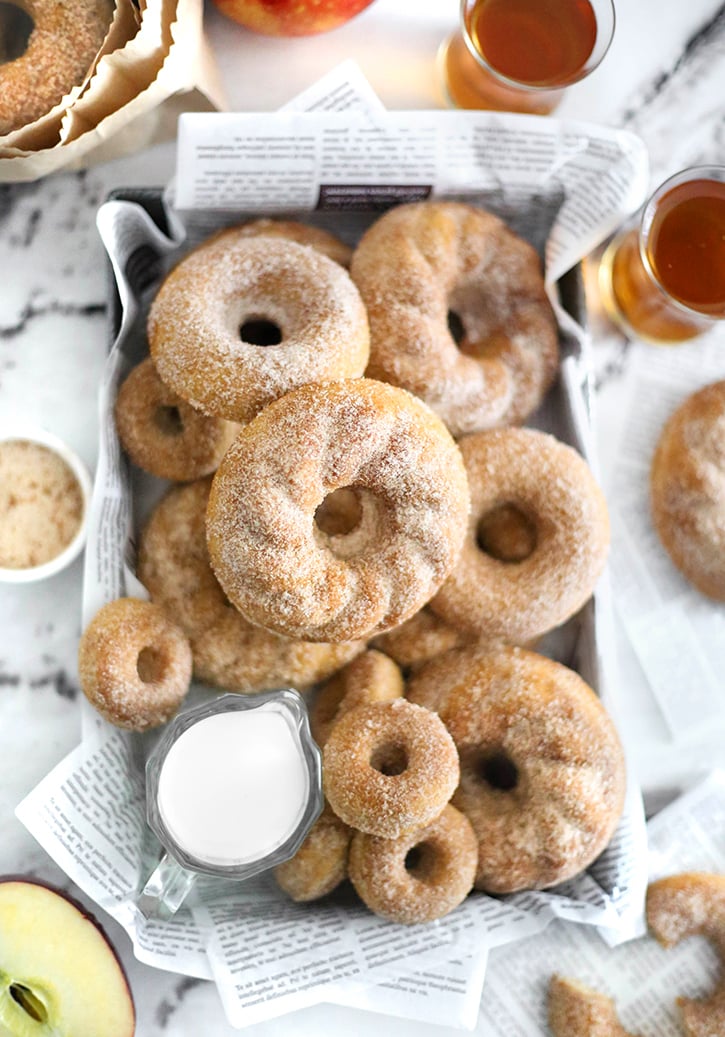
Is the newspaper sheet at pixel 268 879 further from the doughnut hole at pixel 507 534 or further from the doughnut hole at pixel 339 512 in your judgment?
the doughnut hole at pixel 339 512

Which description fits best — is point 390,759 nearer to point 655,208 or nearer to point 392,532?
point 392,532

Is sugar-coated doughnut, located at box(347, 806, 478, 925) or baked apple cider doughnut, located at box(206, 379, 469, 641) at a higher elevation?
baked apple cider doughnut, located at box(206, 379, 469, 641)

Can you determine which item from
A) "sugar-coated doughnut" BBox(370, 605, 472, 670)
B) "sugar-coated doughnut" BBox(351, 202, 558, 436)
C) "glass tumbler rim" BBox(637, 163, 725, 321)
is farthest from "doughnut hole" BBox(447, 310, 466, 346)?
"sugar-coated doughnut" BBox(370, 605, 472, 670)

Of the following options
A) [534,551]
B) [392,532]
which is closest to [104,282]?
[392,532]

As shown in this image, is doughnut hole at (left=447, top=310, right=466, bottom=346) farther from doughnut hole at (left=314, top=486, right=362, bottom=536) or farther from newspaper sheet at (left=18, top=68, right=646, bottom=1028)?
doughnut hole at (left=314, top=486, right=362, bottom=536)

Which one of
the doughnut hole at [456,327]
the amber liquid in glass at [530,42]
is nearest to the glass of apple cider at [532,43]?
the amber liquid in glass at [530,42]

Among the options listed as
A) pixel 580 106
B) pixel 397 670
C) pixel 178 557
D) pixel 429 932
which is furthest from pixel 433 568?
pixel 580 106

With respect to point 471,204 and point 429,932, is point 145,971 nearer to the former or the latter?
point 429,932
